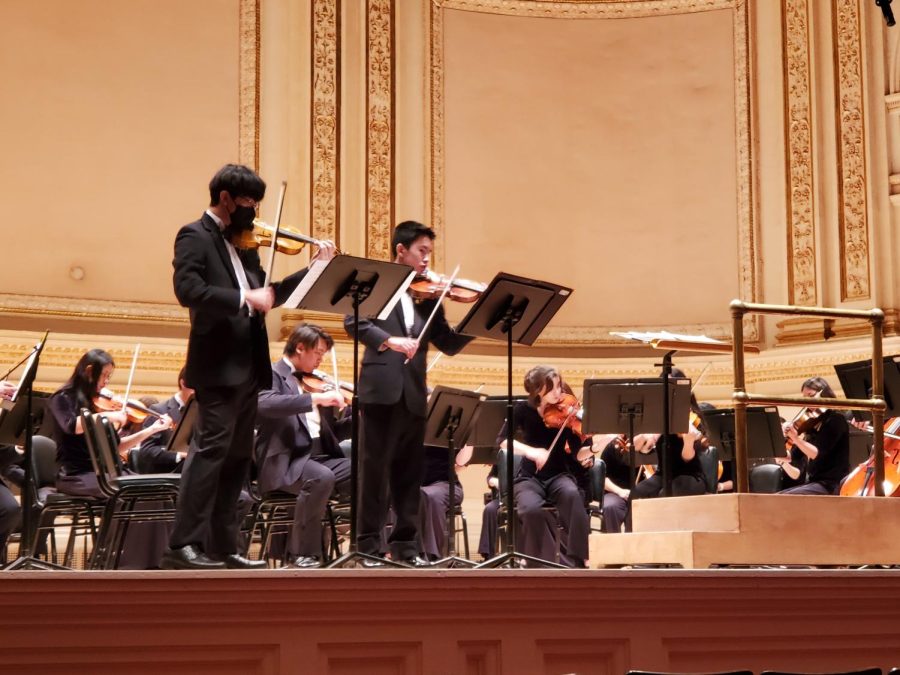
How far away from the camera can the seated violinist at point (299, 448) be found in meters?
5.85

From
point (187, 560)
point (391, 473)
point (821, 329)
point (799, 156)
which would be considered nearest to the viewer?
point (187, 560)

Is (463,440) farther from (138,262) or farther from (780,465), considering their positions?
(138,262)

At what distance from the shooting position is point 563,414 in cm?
654

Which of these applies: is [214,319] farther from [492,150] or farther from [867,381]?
[492,150]

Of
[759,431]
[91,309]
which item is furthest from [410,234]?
[91,309]

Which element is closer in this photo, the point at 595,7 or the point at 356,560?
the point at 356,560

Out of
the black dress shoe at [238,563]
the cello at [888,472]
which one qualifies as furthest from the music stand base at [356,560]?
the cello at [888,472]

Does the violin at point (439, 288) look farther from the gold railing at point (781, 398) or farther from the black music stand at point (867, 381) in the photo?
the black music stand at point (867, 381)

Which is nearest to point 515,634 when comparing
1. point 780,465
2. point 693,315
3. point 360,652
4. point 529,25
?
point 360,652

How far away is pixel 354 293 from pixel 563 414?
2.15m

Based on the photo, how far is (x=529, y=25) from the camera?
9844 millimetres

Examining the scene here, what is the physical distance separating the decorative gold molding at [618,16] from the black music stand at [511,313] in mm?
4339

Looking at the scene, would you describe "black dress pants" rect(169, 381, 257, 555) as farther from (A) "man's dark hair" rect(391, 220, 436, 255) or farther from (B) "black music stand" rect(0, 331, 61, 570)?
(A) "man's dark hair" rect(391, 220, 436, 255)

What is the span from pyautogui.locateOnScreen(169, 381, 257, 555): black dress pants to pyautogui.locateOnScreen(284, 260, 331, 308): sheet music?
358mm
